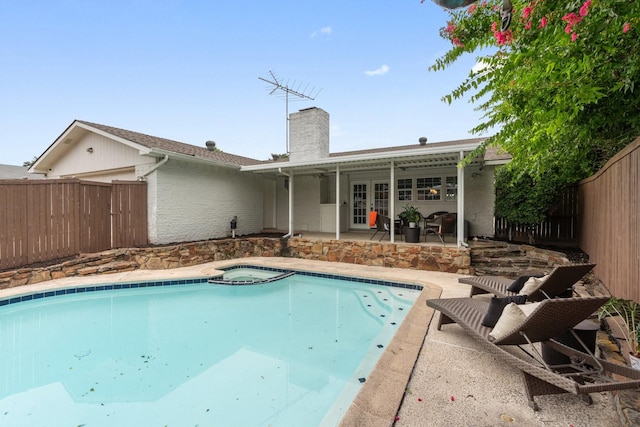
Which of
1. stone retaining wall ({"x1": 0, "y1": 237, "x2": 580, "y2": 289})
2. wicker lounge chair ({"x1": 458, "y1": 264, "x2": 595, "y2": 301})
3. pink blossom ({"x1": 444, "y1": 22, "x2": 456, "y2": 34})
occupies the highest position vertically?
pink blossom ({"x1": 444, "y1": 22, "x2": 456, "y2": 34})

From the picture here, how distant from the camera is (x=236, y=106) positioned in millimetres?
16359

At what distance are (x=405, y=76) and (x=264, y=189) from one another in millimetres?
7181

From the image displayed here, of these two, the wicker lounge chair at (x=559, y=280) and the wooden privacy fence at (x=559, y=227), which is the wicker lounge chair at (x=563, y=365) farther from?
the wooden privacy fence at (x=559, y=227)

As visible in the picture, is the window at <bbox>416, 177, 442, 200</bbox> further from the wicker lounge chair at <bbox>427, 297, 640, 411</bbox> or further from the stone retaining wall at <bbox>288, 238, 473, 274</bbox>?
the wicker lounge chair at <bbox>427, 297, 640, 411</bbox>

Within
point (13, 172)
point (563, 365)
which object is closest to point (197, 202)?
point (563, 365)

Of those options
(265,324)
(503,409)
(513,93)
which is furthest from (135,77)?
(503,409)

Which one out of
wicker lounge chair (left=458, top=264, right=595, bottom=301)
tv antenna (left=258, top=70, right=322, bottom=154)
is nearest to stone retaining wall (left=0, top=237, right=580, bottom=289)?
wicker lounge chair (left=458, top=264, right=595, bottom=301)

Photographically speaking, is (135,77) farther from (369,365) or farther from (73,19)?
(369,365)

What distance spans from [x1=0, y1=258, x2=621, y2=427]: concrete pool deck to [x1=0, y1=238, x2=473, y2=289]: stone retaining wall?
398 centimetres

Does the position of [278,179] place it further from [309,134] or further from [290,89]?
[290,89]

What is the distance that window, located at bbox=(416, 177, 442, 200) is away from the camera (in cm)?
1030

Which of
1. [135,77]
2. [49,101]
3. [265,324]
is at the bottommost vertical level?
[265,324]

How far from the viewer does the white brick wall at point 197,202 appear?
8.44 metres

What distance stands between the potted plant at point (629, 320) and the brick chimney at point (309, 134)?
8766 millimetres
